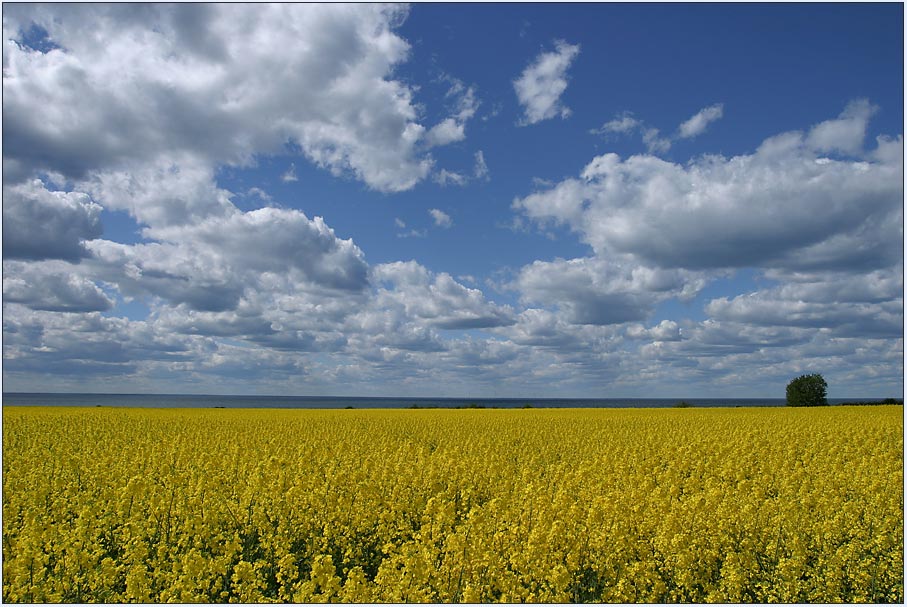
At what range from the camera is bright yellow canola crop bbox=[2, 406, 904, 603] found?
589 centimetres

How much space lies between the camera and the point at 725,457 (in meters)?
15.1

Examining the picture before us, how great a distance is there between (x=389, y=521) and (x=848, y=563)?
5863 mm

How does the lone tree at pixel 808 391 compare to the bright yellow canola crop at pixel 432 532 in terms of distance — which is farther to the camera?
the lone tree at pixel 808 391

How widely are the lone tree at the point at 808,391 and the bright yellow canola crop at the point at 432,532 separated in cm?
5420

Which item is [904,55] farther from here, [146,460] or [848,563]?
[146,460]

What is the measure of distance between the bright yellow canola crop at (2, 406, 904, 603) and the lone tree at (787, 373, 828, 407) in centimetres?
5420

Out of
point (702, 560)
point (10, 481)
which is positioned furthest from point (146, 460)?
point (702, 560)

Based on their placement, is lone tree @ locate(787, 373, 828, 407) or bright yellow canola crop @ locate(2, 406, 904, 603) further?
lone tree @ locate(787, 373, 828, 407)

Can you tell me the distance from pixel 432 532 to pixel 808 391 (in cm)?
6583

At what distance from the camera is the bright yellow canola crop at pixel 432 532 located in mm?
5887

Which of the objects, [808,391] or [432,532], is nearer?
[432,532]

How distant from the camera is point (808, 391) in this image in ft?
198

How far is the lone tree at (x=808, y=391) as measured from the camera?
59.8 meters

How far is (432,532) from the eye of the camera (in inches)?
287
